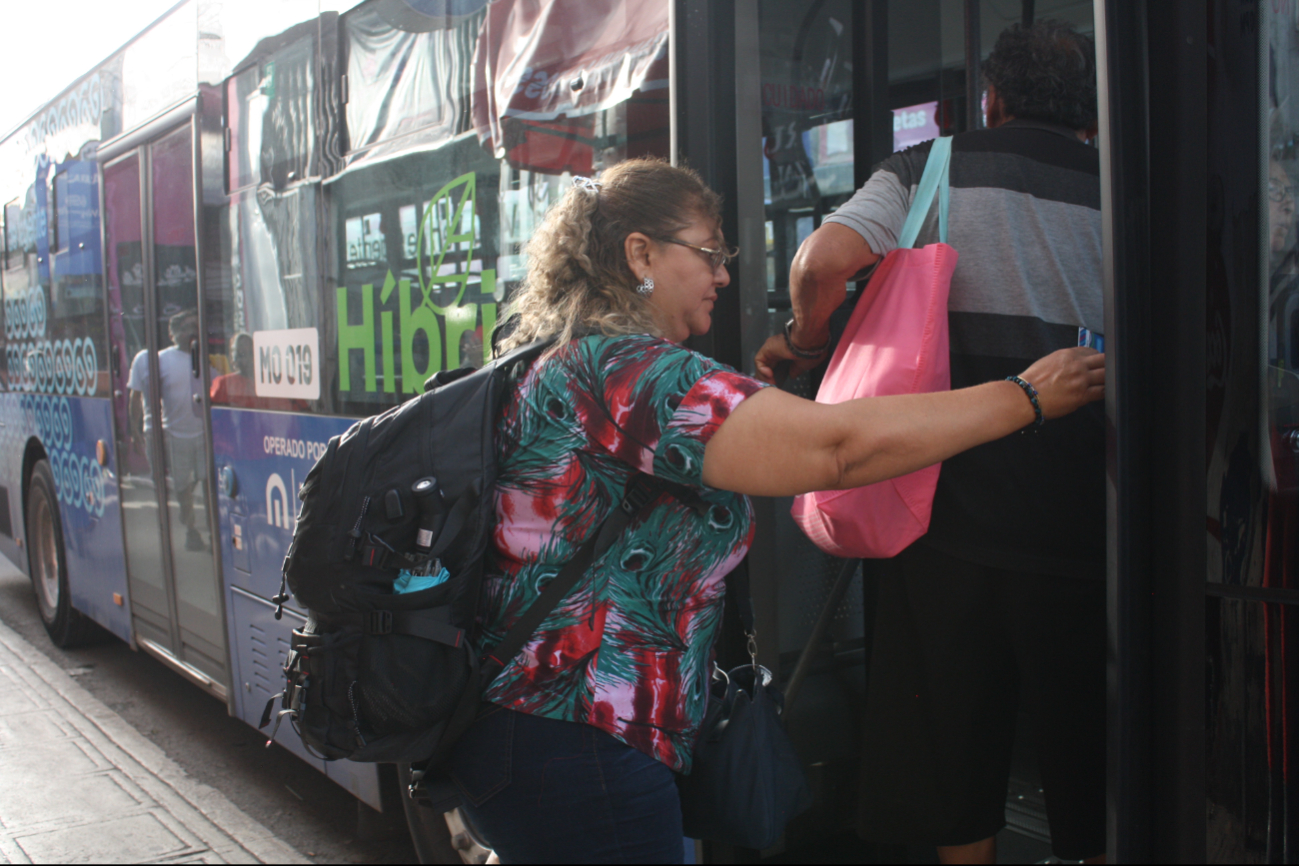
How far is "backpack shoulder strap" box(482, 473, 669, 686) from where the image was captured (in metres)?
1.54

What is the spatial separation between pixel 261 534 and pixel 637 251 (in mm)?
2483

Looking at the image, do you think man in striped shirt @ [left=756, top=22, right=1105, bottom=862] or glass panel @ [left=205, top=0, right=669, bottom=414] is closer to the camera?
man in striped shirt @ [left=756, top=22, right=1105, bottom=862]

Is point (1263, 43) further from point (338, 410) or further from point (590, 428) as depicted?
point (338, 410)

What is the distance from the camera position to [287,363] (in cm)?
352

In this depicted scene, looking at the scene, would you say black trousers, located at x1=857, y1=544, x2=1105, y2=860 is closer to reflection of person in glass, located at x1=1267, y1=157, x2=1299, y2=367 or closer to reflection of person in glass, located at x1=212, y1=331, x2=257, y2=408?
reflection of person in glass, located at x1=1267, y1=157, x2=1299, y2=367

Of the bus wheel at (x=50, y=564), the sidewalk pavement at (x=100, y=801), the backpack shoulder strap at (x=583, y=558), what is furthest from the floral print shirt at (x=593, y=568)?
the bus wheel at (x=50, y=564)

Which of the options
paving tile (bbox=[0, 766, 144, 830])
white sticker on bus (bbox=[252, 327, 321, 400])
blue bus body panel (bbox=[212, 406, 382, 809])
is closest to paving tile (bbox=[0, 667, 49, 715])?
paving tile (bbox=[0, 766, 144, 830])

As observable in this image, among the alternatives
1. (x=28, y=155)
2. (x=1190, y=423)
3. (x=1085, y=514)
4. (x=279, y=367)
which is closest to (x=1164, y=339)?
(x=1190, y=423)

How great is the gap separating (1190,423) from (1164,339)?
0.11 meters

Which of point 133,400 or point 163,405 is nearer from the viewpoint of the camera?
point 163,405

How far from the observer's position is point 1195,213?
1380 millimetres

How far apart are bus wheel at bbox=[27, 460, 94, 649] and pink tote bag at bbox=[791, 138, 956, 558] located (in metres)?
5.58

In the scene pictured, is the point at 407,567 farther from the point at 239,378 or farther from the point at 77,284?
the point at 77,284

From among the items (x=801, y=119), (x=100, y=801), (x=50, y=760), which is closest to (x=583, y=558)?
(x=801, y=119)
